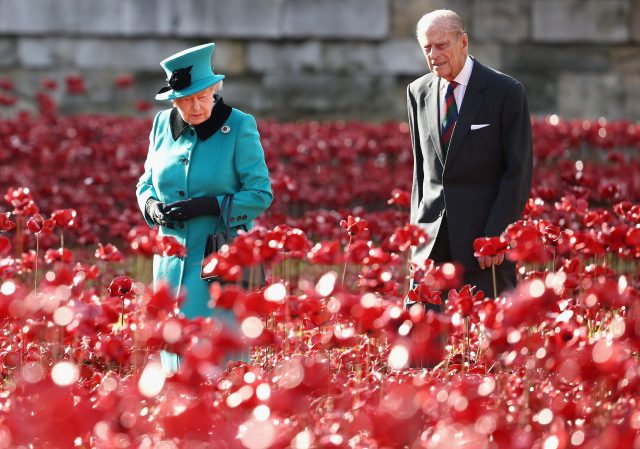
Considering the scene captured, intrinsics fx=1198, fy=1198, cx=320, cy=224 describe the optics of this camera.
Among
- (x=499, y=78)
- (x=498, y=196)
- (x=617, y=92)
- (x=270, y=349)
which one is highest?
(x=499, y=78)

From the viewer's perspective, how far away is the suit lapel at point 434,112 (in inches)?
201

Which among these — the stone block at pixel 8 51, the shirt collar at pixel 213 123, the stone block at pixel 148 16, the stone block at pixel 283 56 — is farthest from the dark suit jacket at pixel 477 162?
the stone block at pixel 8 51

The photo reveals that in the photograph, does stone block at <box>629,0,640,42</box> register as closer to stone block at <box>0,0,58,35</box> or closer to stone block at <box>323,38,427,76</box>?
stone block at <box>323,38,427,76</box>

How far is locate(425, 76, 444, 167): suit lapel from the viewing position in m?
5.11

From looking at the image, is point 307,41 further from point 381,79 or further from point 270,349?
point 270,349

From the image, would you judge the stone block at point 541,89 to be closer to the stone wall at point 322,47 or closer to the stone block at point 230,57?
the stone wall at point 322,47

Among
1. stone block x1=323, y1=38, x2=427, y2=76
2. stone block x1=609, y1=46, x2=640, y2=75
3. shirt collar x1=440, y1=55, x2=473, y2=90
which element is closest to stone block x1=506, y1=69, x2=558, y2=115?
stone block x1=609, y1=46, x2=640, y2=75

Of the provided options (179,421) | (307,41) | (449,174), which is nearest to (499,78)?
(449,174)

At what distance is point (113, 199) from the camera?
962 centimetres

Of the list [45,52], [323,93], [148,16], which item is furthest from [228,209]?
[45,52]

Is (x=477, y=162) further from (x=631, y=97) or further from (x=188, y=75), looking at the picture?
(x=631, y=97)

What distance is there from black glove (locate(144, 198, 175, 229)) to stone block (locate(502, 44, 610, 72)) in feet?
36.7

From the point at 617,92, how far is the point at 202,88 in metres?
11.9

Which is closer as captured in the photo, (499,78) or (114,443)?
(114,443)
